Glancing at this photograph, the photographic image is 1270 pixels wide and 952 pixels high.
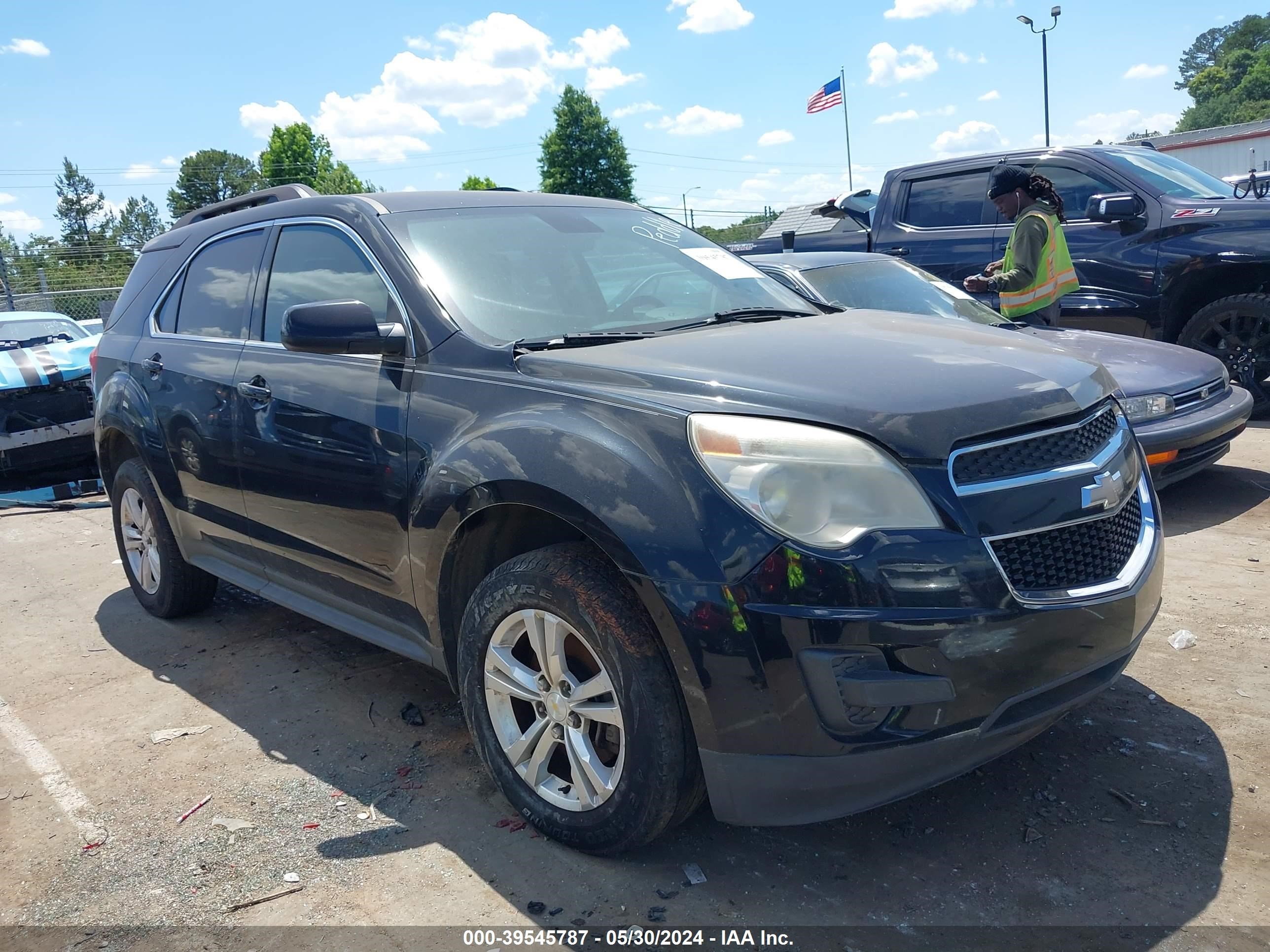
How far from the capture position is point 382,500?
3.11m

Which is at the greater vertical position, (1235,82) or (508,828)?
(1235,82)

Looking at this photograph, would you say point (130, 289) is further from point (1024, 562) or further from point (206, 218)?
point (1024, 562)

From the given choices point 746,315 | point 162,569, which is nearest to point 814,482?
point 746,315

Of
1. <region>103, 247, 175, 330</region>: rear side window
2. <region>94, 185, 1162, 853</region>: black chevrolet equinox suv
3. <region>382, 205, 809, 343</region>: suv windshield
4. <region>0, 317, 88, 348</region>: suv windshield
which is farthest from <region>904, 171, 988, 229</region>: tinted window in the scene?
<region>0, 317, 88, 348</region>: suv windshield

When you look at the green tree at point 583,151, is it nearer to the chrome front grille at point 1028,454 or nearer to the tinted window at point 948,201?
the tinted window at point 948,201

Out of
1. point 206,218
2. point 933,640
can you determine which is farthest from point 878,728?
point 206,218

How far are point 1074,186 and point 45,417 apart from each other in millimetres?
8401

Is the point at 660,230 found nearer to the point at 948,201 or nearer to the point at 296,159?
the point at 948,201

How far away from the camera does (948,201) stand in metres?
8.30

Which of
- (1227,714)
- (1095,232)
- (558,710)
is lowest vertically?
(1227,714)

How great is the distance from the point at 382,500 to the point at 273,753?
1077mm

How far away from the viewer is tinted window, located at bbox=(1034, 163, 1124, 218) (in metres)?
7.59

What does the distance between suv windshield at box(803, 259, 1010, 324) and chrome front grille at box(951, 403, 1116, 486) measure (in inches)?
137

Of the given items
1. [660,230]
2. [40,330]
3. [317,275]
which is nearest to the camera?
[317,275]
